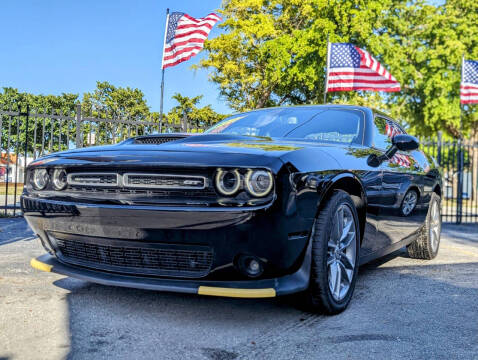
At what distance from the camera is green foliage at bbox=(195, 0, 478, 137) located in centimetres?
2196

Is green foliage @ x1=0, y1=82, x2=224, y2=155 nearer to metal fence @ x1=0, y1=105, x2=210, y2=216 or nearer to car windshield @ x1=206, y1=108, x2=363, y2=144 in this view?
metal fence @ x1=0, y1=105, x2=210, y2=216

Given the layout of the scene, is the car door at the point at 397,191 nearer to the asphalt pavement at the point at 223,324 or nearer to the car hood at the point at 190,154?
the asphalt pavement at the point at 223,324

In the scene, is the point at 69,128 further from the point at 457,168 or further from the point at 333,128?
the point at 457,168

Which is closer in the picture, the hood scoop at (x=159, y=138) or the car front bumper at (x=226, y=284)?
the car front bumper at (x=226, y=284)

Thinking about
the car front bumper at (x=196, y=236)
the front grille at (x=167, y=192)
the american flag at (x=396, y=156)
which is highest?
the american flag at (x=396, y=156)

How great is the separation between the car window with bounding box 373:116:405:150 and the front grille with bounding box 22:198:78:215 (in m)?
2.38

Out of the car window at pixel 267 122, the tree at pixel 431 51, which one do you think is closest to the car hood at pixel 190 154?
the car window at pixel 267 122

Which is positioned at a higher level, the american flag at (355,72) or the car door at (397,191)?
the american flag at (355,72)

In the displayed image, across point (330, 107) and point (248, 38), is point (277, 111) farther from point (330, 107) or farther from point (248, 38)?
point (248, 38)

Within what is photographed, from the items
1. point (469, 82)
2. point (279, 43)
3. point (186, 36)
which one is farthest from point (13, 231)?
point (279, 43)

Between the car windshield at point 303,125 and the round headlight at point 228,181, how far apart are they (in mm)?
1232

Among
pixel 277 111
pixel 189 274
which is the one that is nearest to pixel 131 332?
pixel 189 274

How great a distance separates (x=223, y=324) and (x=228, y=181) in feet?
2.65

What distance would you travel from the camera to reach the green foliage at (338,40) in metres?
22.0
